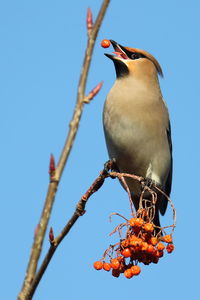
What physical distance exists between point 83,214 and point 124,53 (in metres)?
2.78

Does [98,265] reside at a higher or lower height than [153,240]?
lower

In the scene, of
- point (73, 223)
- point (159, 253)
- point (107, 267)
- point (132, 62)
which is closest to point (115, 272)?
point (107, 267)

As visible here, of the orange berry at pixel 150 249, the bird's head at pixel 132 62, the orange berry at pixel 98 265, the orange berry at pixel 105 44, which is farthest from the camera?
the bird's head at pixel 132 62

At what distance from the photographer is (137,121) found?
4.64m

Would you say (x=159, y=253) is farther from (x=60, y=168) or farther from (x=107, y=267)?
(x=60, y=168)

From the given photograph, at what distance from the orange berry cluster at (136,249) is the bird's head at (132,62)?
216cm

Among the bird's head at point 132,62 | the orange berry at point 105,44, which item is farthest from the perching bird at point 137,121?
the orange berry at point 105,44

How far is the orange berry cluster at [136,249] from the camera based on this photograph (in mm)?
2959

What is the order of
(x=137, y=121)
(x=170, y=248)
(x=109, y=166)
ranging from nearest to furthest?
1. (x=170, y=248)
2. (x=109, y=166)
3. (x=137, y=121)

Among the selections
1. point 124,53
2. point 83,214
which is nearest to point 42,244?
point 83,214

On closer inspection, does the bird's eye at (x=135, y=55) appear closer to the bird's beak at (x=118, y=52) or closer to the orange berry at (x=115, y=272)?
the bird's beak at (x=118, y=52)

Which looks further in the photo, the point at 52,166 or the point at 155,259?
the point at 155,259

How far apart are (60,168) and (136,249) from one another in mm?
1583

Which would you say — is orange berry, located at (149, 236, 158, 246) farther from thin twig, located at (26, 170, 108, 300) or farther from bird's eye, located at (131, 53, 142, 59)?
bird's eye, located at (131, 53, 142, 59)
